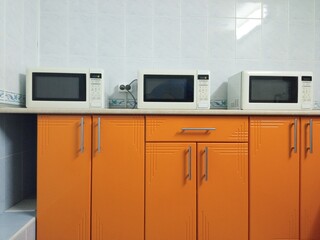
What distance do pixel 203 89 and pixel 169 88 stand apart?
22 cm

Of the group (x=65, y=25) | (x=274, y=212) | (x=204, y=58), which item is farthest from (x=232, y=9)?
(x=274, y=212)

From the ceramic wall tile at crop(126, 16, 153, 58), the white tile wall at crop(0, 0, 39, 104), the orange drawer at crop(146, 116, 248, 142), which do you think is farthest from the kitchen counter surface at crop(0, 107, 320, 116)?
the ceramic wall tile at crop(126, 16, 153, 58)

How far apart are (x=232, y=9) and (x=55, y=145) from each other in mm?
1715

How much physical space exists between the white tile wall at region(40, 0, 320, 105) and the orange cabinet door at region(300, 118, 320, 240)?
72cm

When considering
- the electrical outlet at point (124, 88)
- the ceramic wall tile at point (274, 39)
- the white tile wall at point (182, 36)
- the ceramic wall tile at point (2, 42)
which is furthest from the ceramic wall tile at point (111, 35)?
the ceramic wall tile at point (274, 39)

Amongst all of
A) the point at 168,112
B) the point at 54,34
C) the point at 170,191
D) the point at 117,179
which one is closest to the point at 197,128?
the point at 168,112

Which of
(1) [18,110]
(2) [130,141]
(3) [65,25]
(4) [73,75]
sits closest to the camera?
(1) [18,110]

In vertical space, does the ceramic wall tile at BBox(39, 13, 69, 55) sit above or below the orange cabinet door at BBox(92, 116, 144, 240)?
above

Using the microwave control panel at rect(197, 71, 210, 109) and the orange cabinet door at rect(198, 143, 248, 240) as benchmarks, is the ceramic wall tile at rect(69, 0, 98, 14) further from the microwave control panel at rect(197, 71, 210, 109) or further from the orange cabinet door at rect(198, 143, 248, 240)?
the orange cabinet door at rect(198, 143, 248, 240)

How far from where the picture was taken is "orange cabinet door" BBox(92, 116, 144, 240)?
5.13ft

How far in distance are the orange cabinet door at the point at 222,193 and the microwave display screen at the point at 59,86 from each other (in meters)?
0.84

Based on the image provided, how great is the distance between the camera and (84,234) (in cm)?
155

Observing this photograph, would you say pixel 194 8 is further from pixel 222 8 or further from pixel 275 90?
pixel 275 90

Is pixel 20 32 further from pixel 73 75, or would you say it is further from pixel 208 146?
pixel 208 146
